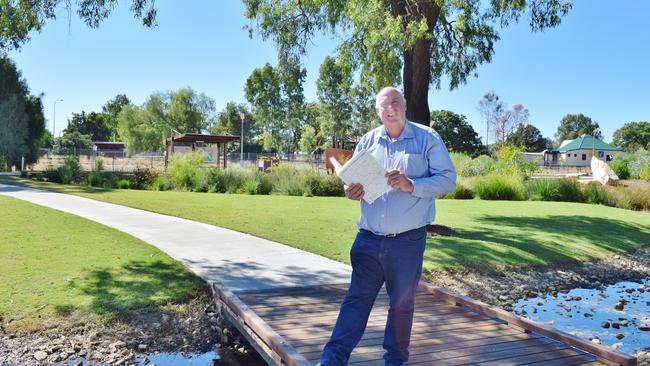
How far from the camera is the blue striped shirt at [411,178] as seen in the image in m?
3.17

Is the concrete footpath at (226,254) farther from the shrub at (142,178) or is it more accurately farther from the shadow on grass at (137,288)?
the shrub at (142,178)

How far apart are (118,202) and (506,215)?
10.7 m

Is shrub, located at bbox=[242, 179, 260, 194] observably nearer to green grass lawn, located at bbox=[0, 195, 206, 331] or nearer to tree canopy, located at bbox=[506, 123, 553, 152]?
green grass lawn, located at bbox=[0, 195, 206, 331]

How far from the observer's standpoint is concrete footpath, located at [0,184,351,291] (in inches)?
261

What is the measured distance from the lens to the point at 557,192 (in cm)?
2038

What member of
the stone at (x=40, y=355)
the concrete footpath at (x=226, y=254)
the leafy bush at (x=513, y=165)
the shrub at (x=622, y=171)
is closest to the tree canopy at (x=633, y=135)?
the shrub at (x=622, y=171)

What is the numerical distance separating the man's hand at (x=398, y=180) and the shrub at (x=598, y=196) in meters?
19.0

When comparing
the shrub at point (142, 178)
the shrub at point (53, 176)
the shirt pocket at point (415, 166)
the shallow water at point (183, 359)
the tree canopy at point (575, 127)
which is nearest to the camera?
the shirt pocket at point (415, 166)

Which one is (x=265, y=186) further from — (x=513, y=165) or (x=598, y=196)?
(x=598, y=196)

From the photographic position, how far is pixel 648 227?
13.6m

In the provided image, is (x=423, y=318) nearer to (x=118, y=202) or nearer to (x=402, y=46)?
(x=402, y=46)

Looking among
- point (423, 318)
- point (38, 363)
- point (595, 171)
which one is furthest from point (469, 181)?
point (38, 363)

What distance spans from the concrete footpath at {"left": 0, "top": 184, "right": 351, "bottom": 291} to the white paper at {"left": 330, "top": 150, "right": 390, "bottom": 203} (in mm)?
3279

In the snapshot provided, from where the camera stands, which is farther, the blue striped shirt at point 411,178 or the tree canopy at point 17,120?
the tree canopy at point 17,120
